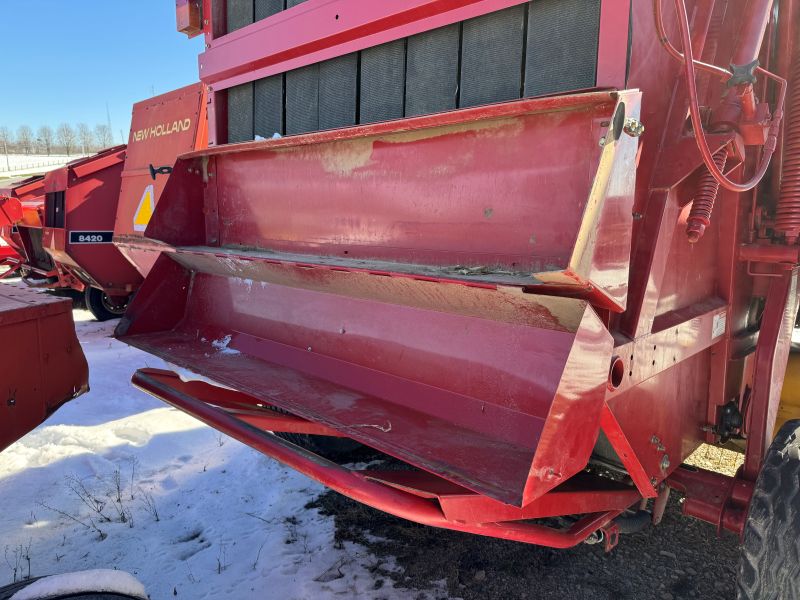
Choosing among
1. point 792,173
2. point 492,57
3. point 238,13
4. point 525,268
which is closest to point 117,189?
point 238,13

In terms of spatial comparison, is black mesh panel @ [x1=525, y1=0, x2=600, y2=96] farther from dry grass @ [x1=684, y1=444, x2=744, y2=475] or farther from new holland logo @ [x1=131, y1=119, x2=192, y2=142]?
new holland logo @ [x1=131, y1=119, x2=192, y2=142]

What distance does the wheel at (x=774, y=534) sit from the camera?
4.92ft

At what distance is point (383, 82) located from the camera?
249cm

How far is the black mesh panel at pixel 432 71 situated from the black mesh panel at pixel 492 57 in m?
0.05

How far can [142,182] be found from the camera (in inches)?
231

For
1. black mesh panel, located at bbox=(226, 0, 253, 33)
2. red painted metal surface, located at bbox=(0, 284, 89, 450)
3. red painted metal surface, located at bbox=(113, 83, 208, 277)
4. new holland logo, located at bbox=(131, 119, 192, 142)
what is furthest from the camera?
new holland logo, located at bbox=(131, 119, 192, 142)

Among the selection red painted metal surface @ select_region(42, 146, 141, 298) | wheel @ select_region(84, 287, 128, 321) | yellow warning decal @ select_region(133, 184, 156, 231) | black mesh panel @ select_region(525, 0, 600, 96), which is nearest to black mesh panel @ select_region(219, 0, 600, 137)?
black mesh panel @ select_region(525, 0, 600, 96)

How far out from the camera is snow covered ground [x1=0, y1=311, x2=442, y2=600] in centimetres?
241

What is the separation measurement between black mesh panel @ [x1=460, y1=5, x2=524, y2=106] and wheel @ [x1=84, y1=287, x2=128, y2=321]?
6.92 meters

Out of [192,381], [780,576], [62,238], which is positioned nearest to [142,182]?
[62,238]

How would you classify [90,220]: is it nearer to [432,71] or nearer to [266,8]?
[266,8]

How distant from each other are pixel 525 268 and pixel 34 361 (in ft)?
5.41

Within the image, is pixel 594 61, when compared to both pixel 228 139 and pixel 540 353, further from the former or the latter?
pixel 228 139

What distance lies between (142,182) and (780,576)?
19.8 feet
